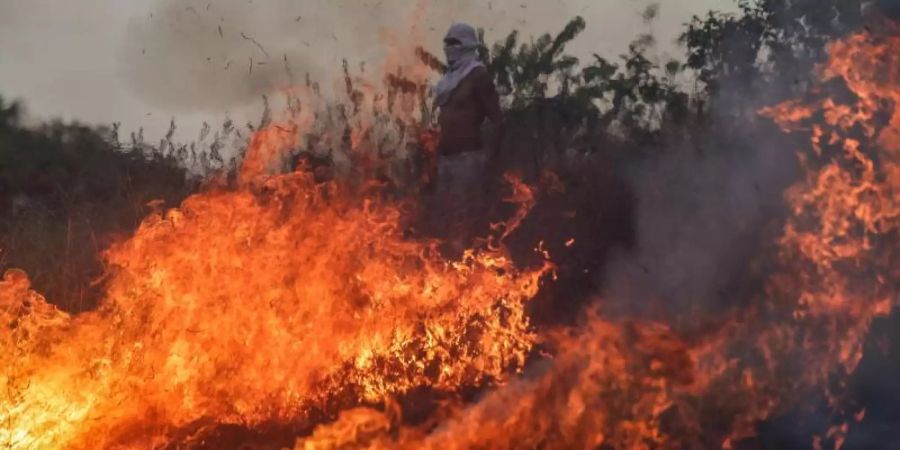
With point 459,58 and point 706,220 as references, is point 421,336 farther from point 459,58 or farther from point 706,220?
point 706,220

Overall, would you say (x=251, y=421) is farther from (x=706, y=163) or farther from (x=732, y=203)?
(x=706, y=163)

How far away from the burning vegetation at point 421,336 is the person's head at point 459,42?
150cm

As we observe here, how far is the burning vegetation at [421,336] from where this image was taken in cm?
534

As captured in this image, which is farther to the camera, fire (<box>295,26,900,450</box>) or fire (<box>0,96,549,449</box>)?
fire (<box>0,96,549,449</box>)

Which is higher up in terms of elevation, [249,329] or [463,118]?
[463,118]

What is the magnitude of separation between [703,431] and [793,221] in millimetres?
2418

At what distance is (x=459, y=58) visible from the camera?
8.12 meters

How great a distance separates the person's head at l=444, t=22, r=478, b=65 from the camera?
808 cm

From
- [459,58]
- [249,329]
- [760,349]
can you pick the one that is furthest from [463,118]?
[760,349]

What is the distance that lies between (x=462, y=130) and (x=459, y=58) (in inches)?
22.3

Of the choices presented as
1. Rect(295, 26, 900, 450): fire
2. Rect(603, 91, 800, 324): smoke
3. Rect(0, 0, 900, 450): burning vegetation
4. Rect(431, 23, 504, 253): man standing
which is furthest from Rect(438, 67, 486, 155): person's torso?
Rect(295, 26, 900, 450): fire

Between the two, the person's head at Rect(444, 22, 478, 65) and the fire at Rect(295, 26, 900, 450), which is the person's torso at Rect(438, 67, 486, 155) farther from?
the fire at Rect(295, 26, 900, 450)

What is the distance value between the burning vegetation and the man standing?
1.00 meters

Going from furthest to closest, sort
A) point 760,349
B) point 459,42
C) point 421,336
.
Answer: point 459,42 → point 421,336 → point 760,349
